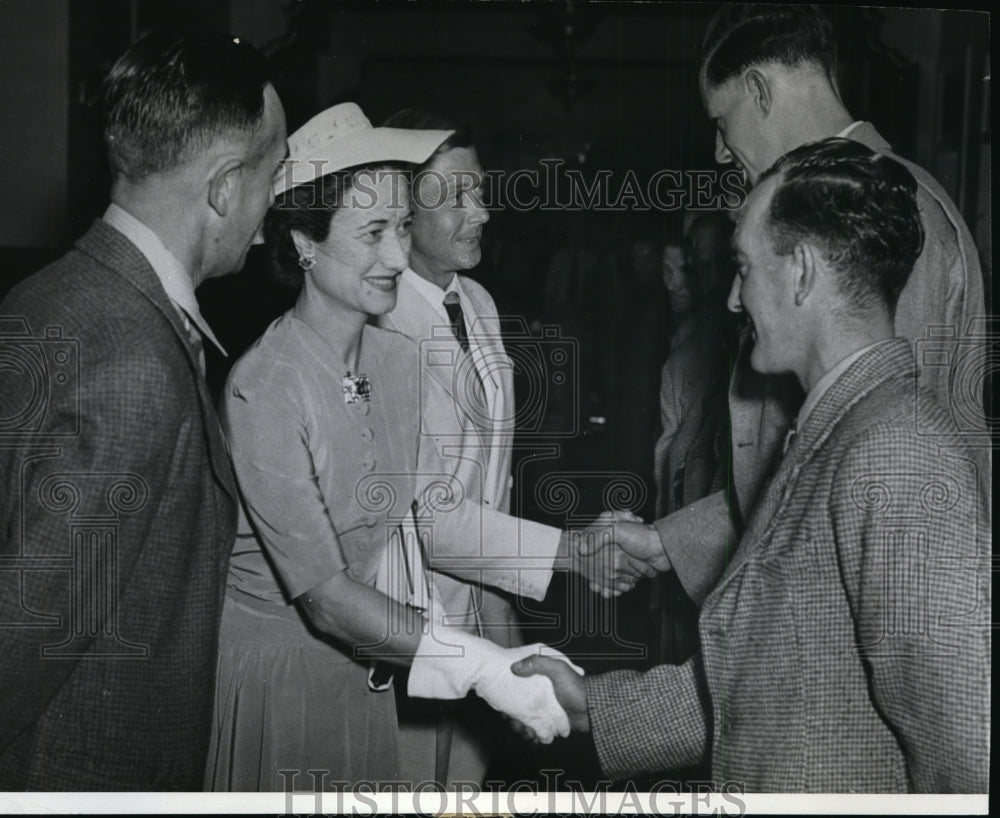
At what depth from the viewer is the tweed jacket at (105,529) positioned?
7.96ft

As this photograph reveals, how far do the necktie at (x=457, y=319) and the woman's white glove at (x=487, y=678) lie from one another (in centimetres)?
63

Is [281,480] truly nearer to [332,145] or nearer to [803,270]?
[332,145]

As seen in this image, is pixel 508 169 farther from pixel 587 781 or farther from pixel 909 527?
pixel 587 781

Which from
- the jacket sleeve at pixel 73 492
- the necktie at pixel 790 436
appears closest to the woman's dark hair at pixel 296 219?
the jacket sleeve at pixel 73 492

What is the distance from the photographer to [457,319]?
103 inches

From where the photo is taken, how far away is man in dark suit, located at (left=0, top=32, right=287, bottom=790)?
244cm

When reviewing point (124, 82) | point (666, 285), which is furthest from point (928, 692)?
point (124, 82)

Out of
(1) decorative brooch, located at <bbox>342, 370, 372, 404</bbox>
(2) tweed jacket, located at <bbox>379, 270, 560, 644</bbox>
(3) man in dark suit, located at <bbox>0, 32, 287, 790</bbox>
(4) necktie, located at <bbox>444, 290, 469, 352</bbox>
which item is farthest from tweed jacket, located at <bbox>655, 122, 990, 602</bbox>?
(3) man in dark suit, located at <bbox>0, 32, 287, 790</bbox>

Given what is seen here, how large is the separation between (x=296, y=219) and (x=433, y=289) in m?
0.33

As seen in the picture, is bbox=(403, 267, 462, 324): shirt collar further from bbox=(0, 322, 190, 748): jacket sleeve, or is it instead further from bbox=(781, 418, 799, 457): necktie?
bbox=(781, 418, 799, 457): necktie

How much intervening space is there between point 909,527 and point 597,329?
2.52 feet

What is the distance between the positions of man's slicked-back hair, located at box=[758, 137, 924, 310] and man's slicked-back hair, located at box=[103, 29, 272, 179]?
3.71 feet

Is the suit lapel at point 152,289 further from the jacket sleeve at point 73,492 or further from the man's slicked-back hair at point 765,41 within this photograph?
the man's slicked-back hair at point 765,41

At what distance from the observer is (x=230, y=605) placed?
8.37 feet
